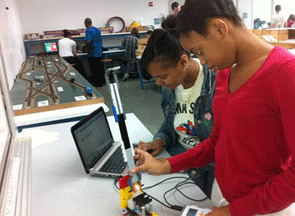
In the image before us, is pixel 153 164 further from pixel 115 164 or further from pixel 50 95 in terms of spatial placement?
pixel 50 95

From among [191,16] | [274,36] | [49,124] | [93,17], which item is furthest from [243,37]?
[93,17]

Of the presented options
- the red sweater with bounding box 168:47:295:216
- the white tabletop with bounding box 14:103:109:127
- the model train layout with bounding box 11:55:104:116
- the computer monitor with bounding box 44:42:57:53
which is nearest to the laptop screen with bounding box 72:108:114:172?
the red sweater with bounding box 168:47:295:216

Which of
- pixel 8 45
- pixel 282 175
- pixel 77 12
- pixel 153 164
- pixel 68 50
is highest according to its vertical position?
pixel 77 12

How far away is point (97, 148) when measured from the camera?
1.33 meters

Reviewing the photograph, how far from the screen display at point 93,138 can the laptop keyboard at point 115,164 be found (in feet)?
0.19

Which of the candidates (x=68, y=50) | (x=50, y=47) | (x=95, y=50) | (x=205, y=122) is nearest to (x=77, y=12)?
(x=50, y=47)

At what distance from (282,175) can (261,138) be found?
0.11 m

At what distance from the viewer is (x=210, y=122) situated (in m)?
1.27

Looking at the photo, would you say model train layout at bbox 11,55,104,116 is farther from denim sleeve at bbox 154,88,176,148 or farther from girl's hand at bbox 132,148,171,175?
girl's hand at bbox 132,148,171,175

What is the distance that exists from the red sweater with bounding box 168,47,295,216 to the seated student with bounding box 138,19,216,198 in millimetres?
398

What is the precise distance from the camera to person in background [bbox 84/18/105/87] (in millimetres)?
6609

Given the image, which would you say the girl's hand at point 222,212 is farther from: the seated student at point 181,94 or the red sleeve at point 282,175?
the seated student at point 181,94

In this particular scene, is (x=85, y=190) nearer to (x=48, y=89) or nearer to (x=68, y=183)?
(x=68, y=183)

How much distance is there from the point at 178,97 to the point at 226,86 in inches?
24.4
